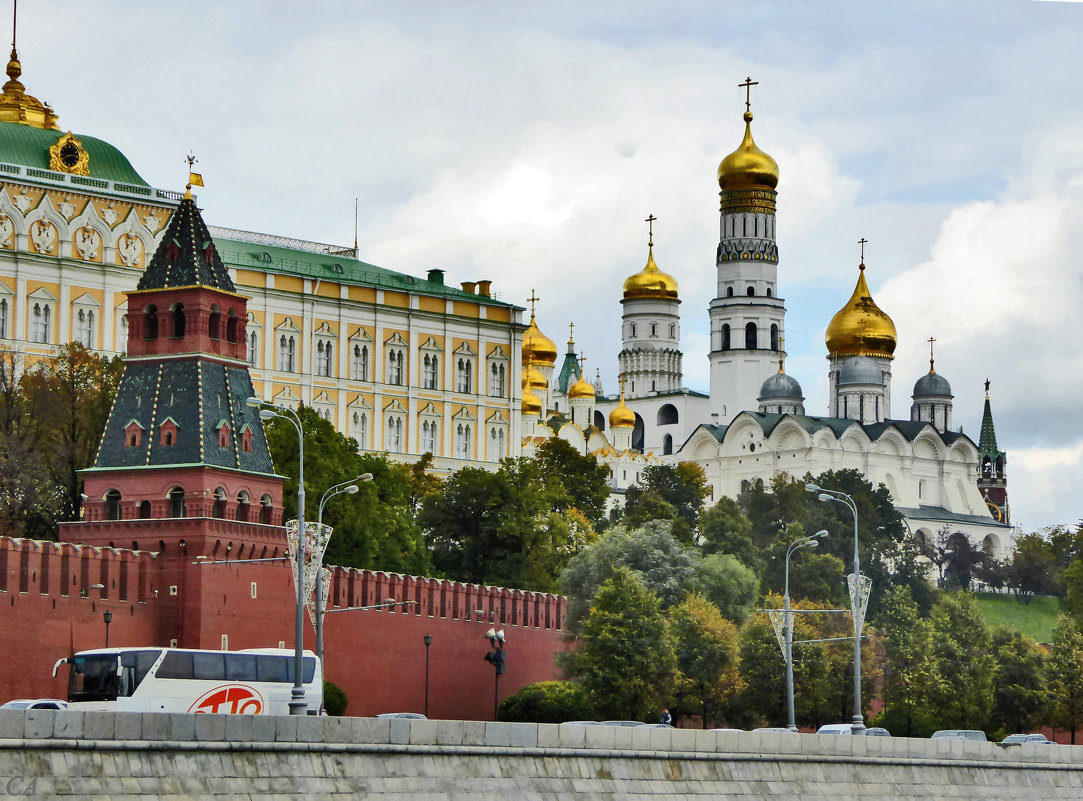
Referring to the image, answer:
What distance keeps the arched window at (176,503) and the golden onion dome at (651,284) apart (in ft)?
339

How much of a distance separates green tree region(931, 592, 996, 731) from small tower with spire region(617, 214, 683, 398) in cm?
8738

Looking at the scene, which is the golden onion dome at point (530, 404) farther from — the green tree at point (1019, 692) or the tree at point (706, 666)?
the tree at point (706, 666)

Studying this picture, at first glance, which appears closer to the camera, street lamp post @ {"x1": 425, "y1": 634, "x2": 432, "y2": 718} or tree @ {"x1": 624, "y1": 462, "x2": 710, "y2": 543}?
street lamp post @ {"x1": 425, "y1": 634, "x2": 432, "y2": 718}

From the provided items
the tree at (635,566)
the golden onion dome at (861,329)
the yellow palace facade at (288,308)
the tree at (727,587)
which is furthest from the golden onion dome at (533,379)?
the tree at (635,566)

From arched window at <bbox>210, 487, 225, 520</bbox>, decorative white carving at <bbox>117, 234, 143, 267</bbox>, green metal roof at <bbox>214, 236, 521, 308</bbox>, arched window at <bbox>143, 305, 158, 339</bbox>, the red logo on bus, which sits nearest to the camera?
the red logo on bus

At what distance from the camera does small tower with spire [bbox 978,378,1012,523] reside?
17138 cm

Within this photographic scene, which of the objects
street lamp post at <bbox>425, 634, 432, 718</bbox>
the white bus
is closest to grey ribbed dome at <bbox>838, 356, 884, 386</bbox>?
street lamp post at <bbox>425, 634, 432, 718</bbox>

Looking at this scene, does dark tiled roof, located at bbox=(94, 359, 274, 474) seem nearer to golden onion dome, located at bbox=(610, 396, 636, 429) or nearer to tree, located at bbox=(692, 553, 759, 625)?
tree, located at bbox=(692, 553, 759, 625)

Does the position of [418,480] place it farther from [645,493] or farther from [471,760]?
[471,760]

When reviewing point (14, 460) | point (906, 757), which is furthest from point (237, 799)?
point (14, 460)

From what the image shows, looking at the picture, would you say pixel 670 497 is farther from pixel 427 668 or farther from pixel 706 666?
pixel 427 668

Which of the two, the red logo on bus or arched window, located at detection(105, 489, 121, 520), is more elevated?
arched window, located at detection(105, 489, 121, 520)

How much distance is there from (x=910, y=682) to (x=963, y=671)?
5.57ft

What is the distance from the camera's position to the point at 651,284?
159m
